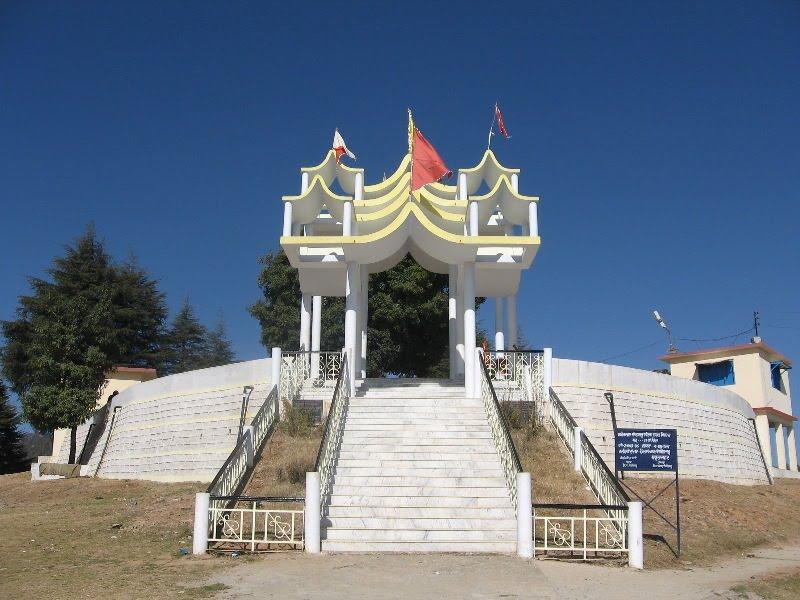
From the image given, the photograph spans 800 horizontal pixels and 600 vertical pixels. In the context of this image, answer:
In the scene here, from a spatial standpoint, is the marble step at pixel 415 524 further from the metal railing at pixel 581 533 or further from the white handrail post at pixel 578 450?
the white handrail post at pixel 578 450

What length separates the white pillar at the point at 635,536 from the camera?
33.9ft

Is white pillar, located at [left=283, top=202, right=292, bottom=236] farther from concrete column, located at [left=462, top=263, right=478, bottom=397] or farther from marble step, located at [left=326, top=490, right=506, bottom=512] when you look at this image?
marble step, located at [left=326, top=490, right=506, bottom=512]

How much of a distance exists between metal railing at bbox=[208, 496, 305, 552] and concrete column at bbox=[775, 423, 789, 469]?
26665 millimetres

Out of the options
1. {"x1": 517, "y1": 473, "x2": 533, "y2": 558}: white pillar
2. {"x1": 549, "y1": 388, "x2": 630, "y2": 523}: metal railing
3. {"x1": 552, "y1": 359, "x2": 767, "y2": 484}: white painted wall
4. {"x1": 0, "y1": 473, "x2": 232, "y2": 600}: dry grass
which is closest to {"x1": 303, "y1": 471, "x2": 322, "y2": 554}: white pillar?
Result: {"x1": 0, "y1": 473, "x2": 232, "y2": 600}: dry grass

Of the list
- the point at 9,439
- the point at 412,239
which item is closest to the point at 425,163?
the point at 412,239

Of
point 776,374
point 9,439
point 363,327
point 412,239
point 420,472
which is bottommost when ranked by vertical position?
point 9,439

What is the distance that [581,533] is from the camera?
37.4 feet

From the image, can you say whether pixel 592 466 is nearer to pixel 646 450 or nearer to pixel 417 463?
pixel 646 450

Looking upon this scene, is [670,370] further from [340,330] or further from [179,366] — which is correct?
[179,366]

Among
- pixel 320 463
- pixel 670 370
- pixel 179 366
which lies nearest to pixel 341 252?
pixel 320 463

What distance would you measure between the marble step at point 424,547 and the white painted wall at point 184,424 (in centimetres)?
696

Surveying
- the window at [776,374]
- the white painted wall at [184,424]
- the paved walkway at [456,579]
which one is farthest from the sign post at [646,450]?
the window at [776,374]

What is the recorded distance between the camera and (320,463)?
450 inches

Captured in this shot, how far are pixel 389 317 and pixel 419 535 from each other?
65.0 ft
